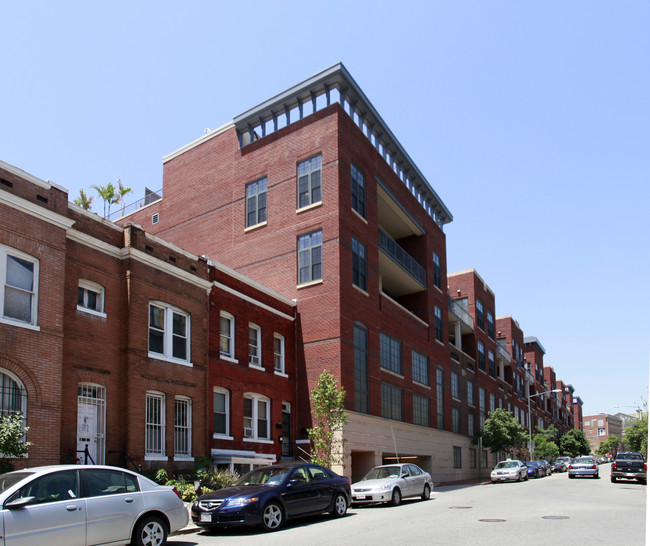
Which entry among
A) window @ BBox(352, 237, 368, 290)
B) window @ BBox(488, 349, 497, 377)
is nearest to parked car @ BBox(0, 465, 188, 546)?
window @ BBox(352, 237, 368, 290)

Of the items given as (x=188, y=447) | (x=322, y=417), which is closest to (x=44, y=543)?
(x=188, y=447)

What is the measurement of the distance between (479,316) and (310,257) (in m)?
31.7

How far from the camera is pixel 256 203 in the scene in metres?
33.4

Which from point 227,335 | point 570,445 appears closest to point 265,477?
point 227,335

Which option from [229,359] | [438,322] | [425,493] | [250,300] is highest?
[438,322]

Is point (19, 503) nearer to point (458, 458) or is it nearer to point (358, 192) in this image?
point (358, 192)

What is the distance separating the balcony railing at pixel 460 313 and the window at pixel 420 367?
356 inches

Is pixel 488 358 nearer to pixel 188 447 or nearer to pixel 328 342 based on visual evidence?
pixel 328 342

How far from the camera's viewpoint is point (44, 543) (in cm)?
983

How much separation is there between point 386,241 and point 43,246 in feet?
71.0

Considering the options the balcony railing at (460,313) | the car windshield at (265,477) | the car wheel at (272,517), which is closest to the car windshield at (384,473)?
the car windshield at (265,477)

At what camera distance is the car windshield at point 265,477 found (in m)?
15.6

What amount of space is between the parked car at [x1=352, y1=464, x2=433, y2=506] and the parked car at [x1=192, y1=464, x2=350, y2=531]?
9.16ft

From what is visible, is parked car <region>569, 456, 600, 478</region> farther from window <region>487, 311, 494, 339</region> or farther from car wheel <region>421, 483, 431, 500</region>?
car wheel <region>421, 483, 431, 500</region>
